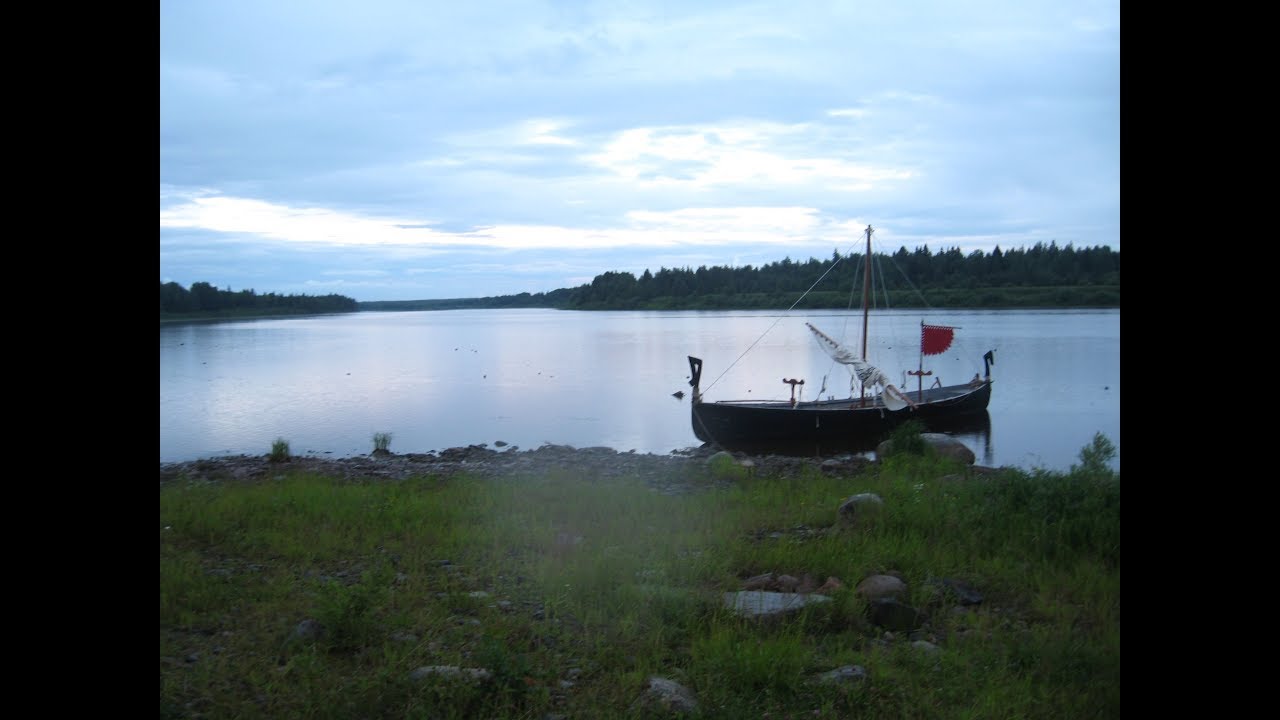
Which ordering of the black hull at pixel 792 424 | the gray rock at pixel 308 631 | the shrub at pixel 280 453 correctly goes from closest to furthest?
the gray rock at pixel 308 631 < the shrub at pixel 280 453 < the black hull at pixel 792 424

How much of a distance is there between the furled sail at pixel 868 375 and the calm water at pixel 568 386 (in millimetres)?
2117

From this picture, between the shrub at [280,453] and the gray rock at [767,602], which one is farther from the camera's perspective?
the shrub at [280,453]

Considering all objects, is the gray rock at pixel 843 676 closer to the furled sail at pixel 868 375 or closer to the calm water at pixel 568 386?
the calm water at pixel 568 386

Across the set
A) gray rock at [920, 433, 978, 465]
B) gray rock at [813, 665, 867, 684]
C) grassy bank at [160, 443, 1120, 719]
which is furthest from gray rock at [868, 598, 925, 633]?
gray rock at [920, 433, 978, 465]

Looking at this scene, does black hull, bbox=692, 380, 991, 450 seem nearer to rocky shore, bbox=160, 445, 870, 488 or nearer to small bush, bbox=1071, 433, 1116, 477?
rocky shore, bbox=160, 445, 870, 488

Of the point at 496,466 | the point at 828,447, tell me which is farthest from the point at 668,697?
the point at 828,447

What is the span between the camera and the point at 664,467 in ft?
37.6

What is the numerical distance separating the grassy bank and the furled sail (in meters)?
9.65

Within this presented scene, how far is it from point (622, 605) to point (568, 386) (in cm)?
2320

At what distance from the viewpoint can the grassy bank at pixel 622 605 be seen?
11.4 feet

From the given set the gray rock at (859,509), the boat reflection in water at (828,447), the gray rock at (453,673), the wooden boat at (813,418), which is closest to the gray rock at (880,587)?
the gray rock at (859,509)
